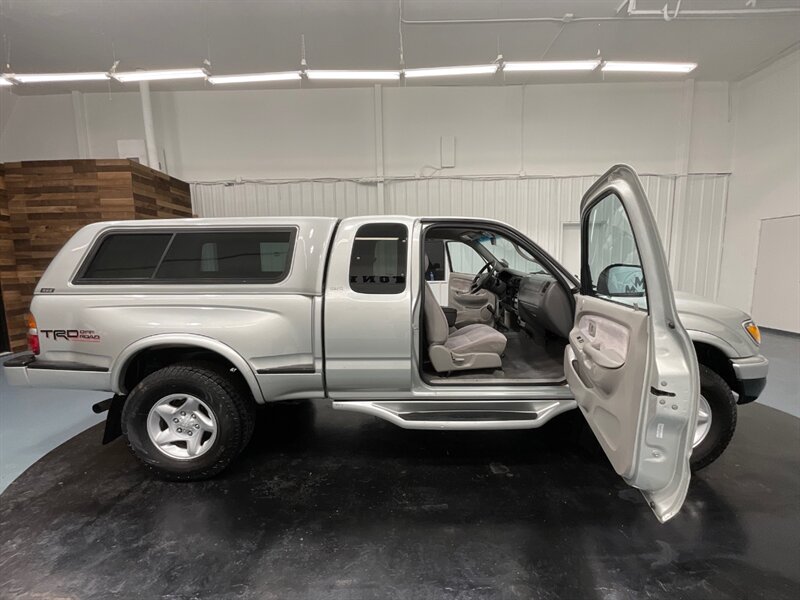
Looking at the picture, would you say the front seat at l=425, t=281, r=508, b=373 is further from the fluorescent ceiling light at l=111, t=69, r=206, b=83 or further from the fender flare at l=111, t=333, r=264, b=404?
the fluorescent ceiling light at l=111, t=69, r=206, b=83

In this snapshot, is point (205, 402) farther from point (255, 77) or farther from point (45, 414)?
point (255, 77)

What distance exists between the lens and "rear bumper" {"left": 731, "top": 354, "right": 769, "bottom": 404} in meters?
2.27

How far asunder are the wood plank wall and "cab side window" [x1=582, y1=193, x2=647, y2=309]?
6380mm

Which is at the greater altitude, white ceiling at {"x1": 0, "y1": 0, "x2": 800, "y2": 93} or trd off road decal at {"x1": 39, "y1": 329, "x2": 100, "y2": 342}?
white ceiling at {"x1": 0, "y1": 0, "x2": 800, "y2": 93}

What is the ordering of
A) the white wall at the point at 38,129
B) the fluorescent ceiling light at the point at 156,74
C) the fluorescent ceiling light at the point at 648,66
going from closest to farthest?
the fluorescent ceiling light at the point at 156,74 < the fluorescent ceiling light at the point at 648,66 < the white wall at the point at 38,129

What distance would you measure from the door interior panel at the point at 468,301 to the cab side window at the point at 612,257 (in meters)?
1.73

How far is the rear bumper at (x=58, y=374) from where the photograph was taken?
7.51 feet

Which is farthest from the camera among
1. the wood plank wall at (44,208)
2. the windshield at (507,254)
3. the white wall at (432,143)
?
the white wall at (432,143)

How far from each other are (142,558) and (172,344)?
45.2 inches

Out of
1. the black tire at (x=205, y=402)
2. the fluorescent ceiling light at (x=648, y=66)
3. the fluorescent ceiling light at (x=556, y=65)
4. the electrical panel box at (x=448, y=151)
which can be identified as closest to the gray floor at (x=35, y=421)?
the black tire at (x=205, y=402)

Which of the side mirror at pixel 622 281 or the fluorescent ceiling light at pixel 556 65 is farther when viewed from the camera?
the fluorescent ceiling light at pixel 556 65

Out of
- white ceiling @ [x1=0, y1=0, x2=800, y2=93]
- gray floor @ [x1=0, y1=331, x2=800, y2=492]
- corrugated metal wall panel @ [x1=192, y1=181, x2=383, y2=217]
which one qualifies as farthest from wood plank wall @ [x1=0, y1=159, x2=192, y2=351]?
white ceiling @ [x1=0, y1=0, x2=800, y2=93]

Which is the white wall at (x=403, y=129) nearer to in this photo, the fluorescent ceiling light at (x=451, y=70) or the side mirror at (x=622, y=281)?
the fluorescent ceiling light at (x=451, y=70)

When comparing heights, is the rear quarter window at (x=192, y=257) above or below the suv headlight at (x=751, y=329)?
above
